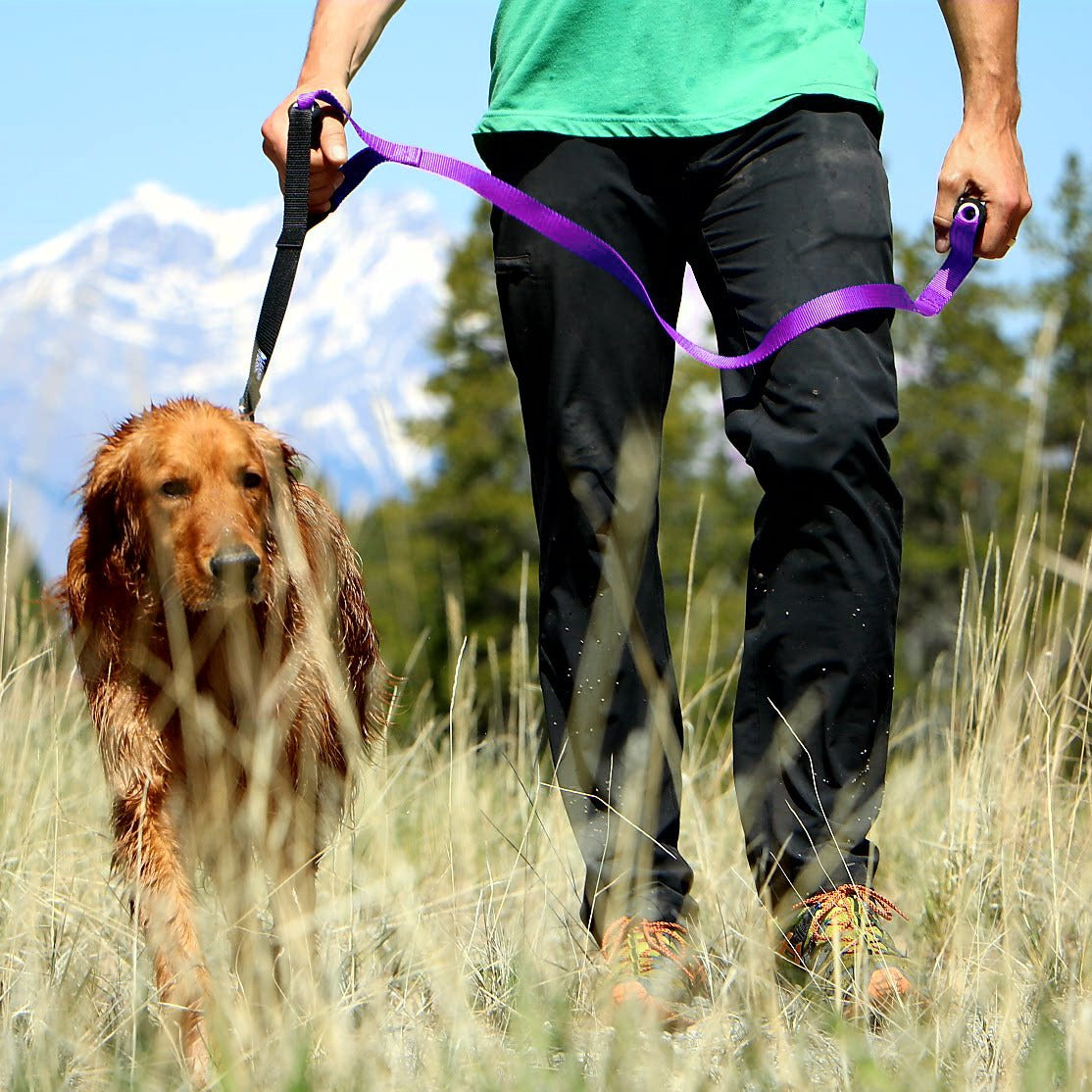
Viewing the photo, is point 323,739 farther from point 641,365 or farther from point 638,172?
point 638,172

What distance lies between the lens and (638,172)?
2.28m

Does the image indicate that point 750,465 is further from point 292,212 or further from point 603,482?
point 292,212

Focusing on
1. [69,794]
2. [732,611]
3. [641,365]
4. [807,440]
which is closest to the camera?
[807,440]

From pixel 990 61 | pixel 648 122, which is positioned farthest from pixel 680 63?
pixel 990 61

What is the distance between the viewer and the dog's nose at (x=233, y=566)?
2389 millimetres

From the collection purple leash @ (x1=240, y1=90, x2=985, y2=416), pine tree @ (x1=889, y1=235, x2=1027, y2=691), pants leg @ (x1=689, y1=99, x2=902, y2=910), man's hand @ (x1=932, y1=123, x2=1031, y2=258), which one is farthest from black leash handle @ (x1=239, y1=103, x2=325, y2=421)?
pine tree @ (x1=889, y1=235, x2=1027, y2=691)

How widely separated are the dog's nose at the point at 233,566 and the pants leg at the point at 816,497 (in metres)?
0.87

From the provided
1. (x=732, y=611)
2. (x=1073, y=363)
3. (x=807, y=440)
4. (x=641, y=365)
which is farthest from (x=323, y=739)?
(x=1073, y=363)

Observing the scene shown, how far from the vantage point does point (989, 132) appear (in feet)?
7.13

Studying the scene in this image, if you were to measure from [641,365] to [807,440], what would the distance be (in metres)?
0.34

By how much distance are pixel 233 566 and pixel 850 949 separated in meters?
1.19

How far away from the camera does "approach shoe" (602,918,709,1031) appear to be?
1877 millimetres

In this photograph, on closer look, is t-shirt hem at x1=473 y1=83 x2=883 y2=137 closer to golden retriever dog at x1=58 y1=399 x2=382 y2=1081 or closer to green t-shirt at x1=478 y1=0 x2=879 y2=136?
green t-shirt at x1=478 y1=0 x2=879 y2=136

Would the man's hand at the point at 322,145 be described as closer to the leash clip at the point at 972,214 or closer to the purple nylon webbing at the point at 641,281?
the purple nylon webbing at the point at 641,281
